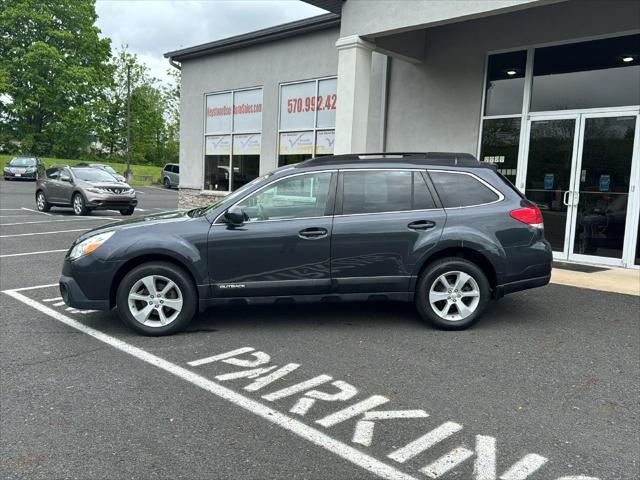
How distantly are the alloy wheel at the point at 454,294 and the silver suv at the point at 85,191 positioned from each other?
13213mm

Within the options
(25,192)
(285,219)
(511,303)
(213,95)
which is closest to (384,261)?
(285,219)

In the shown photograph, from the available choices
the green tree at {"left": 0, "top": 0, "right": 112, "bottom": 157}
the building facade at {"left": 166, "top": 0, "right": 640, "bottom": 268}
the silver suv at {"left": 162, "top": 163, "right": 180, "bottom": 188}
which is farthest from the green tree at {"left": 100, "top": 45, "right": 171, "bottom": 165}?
the building facade at {"left": 166, "top": 0, "right": 640, "bottom": 268}

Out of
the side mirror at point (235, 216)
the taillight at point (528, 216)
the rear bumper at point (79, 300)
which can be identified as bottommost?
the rear bumper at point (79, 300)

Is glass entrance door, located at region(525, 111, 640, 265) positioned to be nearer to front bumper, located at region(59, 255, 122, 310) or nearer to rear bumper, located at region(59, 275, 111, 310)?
front bumper, located at region(59, 255, 122, 310)

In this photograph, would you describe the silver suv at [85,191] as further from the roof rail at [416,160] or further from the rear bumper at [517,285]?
the rear bumper at [517,285]

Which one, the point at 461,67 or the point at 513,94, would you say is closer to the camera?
the point at 513,94

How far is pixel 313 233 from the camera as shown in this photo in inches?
202

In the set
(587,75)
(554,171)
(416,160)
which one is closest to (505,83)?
(587,75)

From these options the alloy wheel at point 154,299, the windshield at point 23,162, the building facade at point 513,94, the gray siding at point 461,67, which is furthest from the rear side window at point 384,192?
the windshield at point 23,162

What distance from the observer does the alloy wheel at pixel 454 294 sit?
5289 mm

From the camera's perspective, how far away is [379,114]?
11.6 meters

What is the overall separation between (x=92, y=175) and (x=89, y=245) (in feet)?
42.2

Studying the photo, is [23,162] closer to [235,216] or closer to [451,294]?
[235,216]

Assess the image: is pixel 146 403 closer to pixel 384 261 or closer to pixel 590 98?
pixel 384 261
